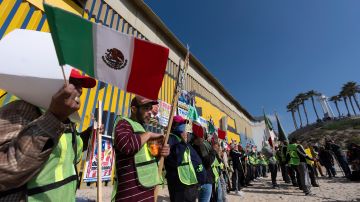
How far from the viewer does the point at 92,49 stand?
1.79m

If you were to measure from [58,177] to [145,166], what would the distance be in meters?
0.88

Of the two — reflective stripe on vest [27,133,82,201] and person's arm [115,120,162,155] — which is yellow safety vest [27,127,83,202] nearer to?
reflective stripe on vest [27,133,82,201]

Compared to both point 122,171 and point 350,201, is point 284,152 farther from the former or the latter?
point 122,171

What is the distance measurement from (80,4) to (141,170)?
7385mm

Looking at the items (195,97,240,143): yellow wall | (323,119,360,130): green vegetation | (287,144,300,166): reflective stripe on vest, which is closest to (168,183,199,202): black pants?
(287,144,300,166): reflective stripe on vest

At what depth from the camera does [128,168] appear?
2080 millimetres

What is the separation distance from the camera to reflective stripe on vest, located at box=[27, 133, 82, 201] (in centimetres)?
122

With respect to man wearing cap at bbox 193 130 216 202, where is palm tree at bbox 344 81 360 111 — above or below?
above

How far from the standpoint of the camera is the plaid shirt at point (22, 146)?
3.31 feet

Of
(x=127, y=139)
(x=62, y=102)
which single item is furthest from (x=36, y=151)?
(x=127, y=139)

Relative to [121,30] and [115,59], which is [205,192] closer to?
[115,59]

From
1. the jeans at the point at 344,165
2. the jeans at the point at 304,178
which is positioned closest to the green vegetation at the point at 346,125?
the jeans at the point at 344,165

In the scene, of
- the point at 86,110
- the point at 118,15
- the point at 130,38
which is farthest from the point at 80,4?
the point at 130,38

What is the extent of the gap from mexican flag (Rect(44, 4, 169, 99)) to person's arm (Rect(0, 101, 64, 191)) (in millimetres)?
441
